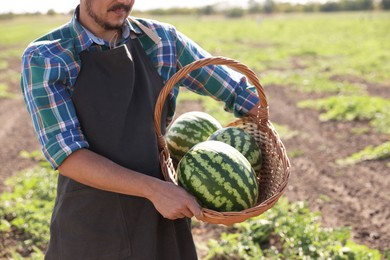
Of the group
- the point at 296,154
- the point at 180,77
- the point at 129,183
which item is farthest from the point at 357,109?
the point at 129,183

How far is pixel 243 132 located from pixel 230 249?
1.79m

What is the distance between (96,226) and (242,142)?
36.1 inches

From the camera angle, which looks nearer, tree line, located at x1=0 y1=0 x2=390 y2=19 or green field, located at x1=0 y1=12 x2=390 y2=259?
green field, located at x1=0 y1=12 x2=390 y2=259

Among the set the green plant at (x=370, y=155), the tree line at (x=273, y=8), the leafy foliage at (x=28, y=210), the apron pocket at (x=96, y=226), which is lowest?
the tree line at (x=273, y=8)

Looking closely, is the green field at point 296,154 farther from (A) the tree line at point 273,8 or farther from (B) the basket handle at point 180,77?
(A) the tree line at point 273,8

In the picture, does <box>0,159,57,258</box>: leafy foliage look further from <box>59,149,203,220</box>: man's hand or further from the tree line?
the tree line

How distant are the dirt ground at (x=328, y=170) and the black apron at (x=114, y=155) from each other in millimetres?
2736

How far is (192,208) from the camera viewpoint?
2137 mm

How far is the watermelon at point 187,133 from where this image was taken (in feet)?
9.57

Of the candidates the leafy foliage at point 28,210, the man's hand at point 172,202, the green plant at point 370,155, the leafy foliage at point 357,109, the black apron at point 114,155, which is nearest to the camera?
the man's hand at point 172,202

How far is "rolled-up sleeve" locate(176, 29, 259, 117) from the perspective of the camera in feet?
9.36

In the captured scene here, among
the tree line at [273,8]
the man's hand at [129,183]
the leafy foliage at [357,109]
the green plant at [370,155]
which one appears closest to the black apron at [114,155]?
the man's hand at [129,183]

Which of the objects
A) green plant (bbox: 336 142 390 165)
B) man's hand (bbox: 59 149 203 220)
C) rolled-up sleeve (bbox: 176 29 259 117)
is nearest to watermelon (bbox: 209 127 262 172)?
rolled-up sleeve (bbox: 176 29 259 117)

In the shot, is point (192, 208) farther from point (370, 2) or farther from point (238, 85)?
point (370, 2)
